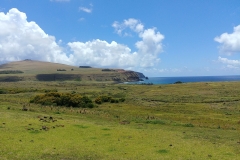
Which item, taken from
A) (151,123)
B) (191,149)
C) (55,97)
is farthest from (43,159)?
(55,97)

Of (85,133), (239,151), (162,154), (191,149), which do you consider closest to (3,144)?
(85,133)

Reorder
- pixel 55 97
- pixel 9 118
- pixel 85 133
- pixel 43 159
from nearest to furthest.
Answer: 1. pixel 43 159
2. pixel 85 133
3. pixel 9 118
4. pixel 55 97

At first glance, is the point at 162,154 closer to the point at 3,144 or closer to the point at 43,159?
the point at 43,159

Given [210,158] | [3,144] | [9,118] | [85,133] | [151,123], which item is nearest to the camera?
[210,158]

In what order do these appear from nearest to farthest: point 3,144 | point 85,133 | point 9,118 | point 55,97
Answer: point 3,144
point 85,133
point 9,118
point 55,97

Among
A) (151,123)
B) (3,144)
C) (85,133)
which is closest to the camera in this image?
(3,144)

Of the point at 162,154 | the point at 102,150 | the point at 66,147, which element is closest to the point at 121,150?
the point at 102,150

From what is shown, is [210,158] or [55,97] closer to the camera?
[210,158]

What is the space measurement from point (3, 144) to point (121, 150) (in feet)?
29.6

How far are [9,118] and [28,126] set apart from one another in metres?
4.45

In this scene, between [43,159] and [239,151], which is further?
[239,151]

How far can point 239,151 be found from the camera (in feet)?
59.4

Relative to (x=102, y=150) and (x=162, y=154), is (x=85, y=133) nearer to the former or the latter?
(x=102, y=150)

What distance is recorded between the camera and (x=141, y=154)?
17.0 meters
